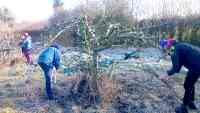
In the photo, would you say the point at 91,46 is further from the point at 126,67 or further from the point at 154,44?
the point at 126,67

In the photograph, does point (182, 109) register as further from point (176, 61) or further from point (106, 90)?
point (106, 90)

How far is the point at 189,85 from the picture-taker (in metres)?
10.5

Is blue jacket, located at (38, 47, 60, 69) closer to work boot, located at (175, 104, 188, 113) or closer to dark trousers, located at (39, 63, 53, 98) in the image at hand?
dark trousers, located at (39, 63, 53, 98)

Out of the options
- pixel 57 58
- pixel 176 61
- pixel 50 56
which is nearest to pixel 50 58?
pixel 50 56

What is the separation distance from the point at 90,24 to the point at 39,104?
9.15 feet

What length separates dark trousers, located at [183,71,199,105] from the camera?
10363 millimetres

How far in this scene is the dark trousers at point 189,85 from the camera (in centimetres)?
1036

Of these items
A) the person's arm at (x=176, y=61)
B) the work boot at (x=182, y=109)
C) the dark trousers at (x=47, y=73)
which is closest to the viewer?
the person's arm at (x=176, y=61)

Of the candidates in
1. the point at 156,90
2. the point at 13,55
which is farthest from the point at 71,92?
the point at 13,55

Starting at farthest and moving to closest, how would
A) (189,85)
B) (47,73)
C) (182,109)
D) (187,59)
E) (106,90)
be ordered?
(106,90)
(47,73)
(182,109)
(189,85)
(187,59)

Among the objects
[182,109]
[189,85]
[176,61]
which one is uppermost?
[176,61]

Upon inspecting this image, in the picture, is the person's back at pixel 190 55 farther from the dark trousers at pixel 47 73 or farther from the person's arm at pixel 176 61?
the dark trousers at pixel 47 73

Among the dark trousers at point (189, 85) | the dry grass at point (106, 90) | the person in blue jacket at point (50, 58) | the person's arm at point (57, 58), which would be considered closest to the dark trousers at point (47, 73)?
the person in blue jacket at point (50, 58)

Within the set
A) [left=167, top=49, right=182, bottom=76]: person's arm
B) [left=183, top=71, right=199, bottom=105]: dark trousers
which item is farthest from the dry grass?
[left=167, top=49, right=182, bottom=76]: person's arm
